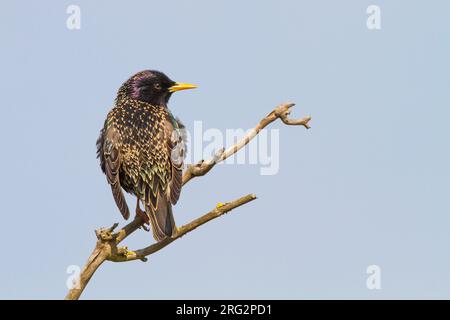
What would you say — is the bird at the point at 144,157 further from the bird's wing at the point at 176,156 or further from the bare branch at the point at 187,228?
the bare branch at the point at 187,228

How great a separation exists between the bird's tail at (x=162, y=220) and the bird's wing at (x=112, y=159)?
0.39 m

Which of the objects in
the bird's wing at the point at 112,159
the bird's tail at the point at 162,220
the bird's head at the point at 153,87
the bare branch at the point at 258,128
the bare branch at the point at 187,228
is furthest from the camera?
the bird's head at the point at 153,87

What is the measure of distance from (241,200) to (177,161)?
278 centimetres

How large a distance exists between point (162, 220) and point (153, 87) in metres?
2.59

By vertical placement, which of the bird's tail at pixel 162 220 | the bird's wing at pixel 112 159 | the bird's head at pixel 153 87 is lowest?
the bird's tail at pixel 162 220

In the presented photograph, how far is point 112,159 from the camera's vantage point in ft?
31.5

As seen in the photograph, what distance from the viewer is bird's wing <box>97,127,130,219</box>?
9.35 metres

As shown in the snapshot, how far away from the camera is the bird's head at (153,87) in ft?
34.8

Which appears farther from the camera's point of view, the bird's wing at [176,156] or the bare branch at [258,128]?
the bird's wing at [176,156]

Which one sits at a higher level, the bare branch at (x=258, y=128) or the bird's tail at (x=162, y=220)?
the bare branch at (x=258, y=128)

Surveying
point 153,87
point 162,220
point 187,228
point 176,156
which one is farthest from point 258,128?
point 153,87

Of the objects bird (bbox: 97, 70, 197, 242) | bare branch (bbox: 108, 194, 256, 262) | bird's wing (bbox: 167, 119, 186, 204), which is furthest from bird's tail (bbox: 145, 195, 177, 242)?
bare branch (bbox: 108, 194, 256, 262)

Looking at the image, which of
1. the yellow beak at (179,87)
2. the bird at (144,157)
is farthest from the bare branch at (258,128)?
the yellow beak at (179,87)
